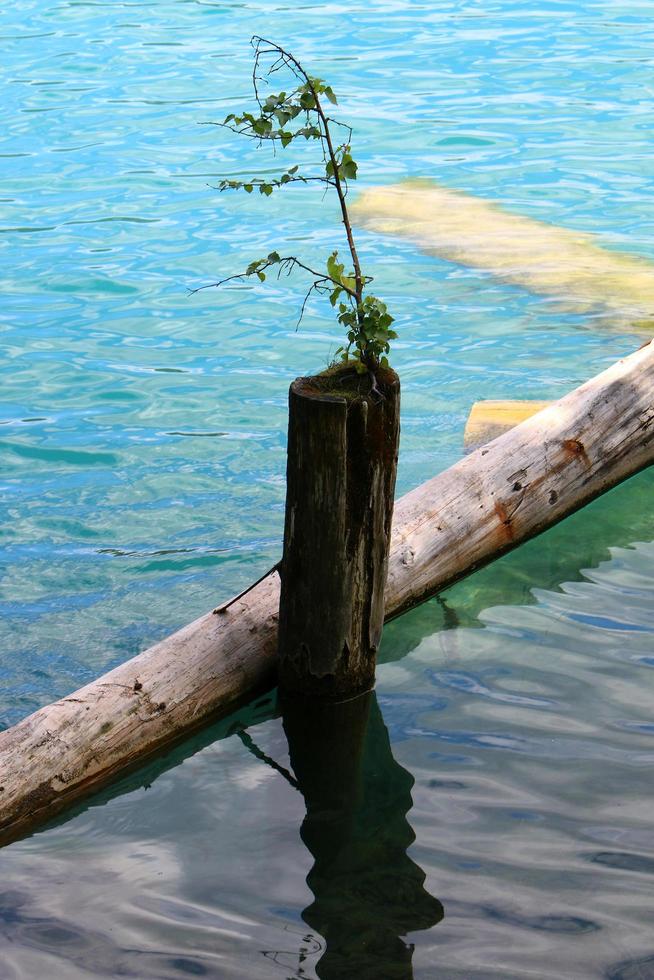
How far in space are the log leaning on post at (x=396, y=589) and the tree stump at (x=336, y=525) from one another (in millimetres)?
242

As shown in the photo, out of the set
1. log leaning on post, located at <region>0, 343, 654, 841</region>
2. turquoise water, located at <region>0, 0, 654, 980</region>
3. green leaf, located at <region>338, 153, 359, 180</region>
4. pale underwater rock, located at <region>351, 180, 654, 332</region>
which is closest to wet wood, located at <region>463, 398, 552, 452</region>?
turquoise water, located at <region>0, 0, 654, 980</region>

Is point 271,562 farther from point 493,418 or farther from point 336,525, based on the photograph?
point 336,525

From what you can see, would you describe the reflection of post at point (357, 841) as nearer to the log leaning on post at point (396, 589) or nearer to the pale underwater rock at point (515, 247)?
the log leaning on post at point (396, 589)

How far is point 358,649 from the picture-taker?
422 cm

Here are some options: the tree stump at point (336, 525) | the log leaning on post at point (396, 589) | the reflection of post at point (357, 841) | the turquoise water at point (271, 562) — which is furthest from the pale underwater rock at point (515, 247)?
the reflection of post at point (357, 841)

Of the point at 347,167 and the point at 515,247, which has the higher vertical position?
the point at 347,167

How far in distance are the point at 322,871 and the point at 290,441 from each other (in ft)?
4.20

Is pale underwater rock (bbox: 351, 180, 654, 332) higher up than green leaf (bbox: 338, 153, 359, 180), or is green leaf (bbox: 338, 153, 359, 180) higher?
green leaf (bbox: 338, 153, 359, 180)

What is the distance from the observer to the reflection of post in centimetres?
327

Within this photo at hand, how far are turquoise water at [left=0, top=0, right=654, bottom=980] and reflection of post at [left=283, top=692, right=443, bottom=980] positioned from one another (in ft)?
0.04

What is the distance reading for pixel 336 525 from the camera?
395 cm

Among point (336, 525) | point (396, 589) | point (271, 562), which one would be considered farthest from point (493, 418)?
point (336, 525)

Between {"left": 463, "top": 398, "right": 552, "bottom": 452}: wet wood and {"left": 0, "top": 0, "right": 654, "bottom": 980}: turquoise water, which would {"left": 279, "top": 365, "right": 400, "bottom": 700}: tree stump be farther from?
Answer: {"left": 463, "top": 398, "right": 552, "bottom": 452}: wet wood

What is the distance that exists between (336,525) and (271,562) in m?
1.77
